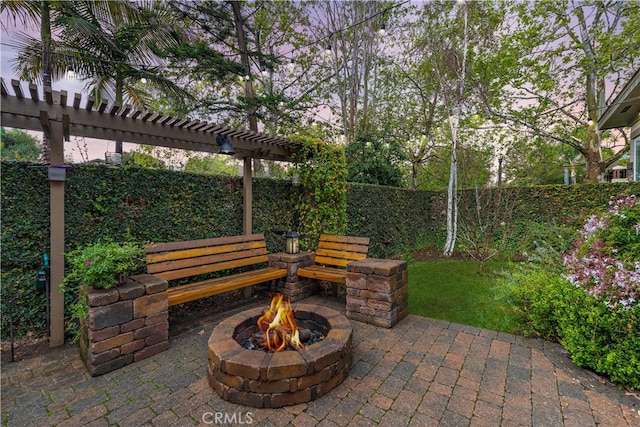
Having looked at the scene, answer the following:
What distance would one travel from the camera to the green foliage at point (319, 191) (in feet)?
16.3

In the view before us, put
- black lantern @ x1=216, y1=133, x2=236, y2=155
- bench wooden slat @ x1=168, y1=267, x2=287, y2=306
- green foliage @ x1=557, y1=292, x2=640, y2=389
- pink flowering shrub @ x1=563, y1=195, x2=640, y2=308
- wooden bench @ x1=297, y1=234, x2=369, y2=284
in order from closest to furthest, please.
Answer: green foliage @ x1=557, y1=292, x2=640, y2=389, pink flowering shrub @ x1=563, y1=195, x2=640, y2=308, bench wooden slat @ x1=168, y1=267, x2=287, y2=306, black lantern @ x1=216, y1=133, x2=236, y2=155, wooden bench @ x1=297, y1=234, x2=369, y2=284

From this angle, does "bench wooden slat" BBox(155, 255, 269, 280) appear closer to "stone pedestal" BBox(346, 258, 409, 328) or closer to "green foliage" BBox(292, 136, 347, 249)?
"green foliage" BBox(292, 136, 347, 249)

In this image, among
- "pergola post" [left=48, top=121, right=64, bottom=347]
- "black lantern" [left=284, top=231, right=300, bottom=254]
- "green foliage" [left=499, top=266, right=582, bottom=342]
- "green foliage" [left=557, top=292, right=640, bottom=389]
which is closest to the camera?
"green foliage" [left=557, top=292, right=640, bottom=389]

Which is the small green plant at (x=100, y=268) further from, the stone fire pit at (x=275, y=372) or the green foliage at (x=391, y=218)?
the green foliage at (x=391, y=218)

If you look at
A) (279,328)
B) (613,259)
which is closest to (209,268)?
(279,328)

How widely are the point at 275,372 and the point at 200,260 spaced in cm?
224

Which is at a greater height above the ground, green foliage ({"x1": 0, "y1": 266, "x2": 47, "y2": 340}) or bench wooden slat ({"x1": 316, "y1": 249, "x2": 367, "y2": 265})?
bench wooden slat ({"x1": 316, "y1": 249, "x2": 367, "y2": 265})

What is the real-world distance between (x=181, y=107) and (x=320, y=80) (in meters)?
5.59

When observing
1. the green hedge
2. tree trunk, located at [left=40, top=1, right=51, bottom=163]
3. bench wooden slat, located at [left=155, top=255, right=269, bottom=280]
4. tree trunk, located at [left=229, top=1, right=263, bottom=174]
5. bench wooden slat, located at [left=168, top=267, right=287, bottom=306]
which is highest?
tree trunk, located at [left=229, top=1, right=263, bottom=174]

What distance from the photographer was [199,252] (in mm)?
3758

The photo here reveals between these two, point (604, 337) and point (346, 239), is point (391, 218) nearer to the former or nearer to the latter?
point (346, 239)

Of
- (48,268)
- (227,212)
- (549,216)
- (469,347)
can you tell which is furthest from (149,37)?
(549,216)

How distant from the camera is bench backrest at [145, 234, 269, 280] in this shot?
334 cm

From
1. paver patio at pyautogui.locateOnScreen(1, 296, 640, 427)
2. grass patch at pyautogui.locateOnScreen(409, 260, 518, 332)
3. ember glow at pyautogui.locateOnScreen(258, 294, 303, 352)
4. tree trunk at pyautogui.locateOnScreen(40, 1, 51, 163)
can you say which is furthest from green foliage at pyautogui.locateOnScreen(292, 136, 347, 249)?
tree trunk at pyautogui.locateOnScreen(40, 1, 51, 163)
